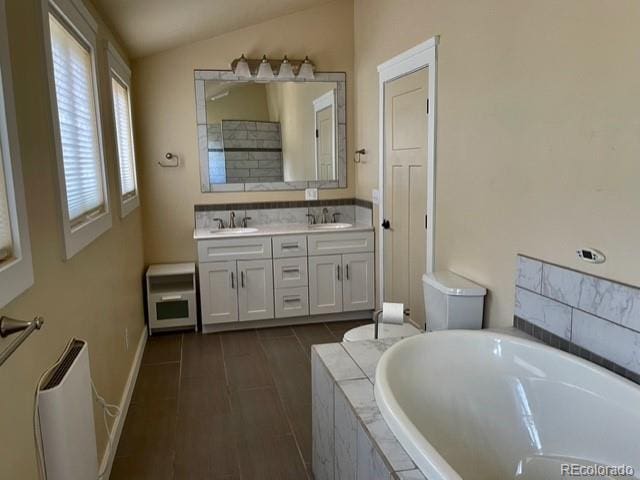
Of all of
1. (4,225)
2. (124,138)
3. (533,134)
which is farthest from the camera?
(124,138)

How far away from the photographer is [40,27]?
68.3 inches

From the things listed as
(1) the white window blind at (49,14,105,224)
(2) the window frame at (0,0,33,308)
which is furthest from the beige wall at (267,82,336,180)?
(2) the window frame at (0,0,33,308)

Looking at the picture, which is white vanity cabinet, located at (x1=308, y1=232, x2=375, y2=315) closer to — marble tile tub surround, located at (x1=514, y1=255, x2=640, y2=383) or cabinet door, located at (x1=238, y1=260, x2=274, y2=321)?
cabinet door, located at (x1=238, y1=260, x2=274, y2=321)

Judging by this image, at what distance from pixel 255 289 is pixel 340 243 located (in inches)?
Answer: 32.2

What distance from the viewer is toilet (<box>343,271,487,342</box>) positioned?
2.57 metres

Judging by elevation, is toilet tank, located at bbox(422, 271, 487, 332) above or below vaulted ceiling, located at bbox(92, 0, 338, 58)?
below

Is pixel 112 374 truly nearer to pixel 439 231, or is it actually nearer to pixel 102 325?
pixel 102 325

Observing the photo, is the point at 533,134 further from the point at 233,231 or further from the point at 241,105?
the point at 241,105

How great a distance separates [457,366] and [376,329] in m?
0.53

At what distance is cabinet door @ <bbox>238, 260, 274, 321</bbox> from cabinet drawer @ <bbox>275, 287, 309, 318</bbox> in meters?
0.08

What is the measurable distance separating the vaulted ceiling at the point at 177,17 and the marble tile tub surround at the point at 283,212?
142 cm

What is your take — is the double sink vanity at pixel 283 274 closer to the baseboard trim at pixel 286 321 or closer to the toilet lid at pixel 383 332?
the baseboard trim at pixel 286 321

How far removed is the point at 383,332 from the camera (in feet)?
9.01

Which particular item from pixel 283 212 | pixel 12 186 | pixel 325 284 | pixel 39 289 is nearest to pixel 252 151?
pixel 283 212
